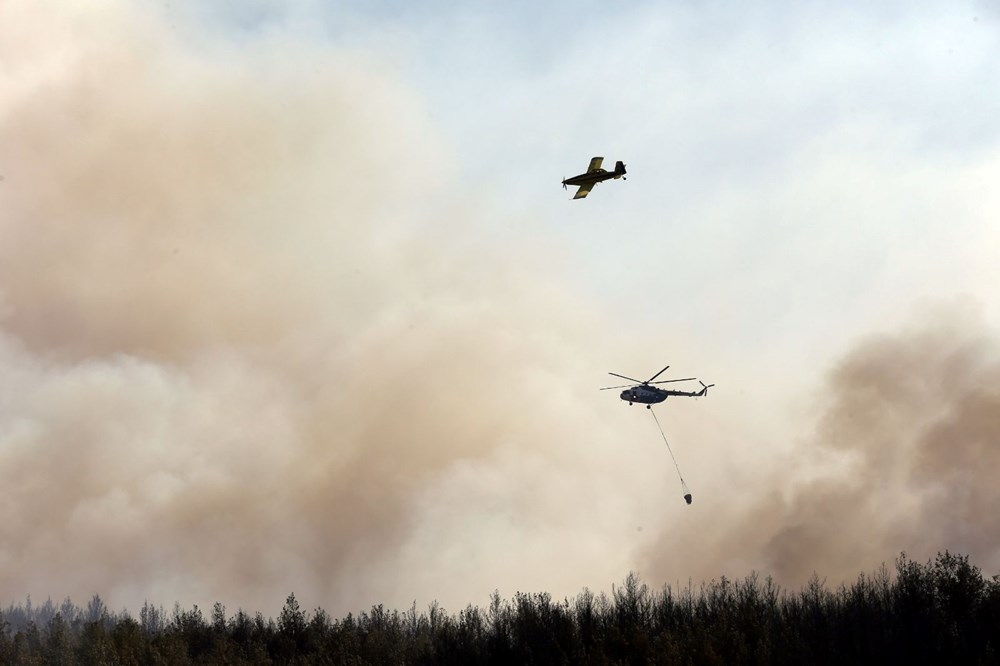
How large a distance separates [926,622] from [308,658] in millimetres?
50969

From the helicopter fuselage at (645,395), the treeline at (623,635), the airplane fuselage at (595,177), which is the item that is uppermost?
the airplane fuselage at (595,177)

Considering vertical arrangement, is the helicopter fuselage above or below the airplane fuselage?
below

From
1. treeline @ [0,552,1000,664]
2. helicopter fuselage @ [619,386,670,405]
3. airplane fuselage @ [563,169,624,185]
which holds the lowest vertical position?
treeline @ [0,552,1000,664]

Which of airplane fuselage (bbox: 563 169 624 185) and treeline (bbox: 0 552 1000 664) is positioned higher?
airplane fuselage (bbox: 563 169 624 185)

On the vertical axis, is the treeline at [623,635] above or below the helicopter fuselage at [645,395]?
below

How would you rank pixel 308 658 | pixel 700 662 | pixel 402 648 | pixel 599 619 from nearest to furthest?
pixel 700 662 < pixel 308 658 < pixel 402 648 < pixel 599 619

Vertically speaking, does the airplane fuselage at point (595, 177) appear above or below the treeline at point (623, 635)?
above

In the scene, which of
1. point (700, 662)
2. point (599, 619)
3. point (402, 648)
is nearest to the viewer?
point (700, 662)

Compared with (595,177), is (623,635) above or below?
below

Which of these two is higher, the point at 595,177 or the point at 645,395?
the point at 595,177

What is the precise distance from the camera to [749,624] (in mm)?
87125

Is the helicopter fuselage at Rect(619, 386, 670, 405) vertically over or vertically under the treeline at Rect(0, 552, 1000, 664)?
over

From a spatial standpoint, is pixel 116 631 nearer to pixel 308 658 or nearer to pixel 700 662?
pixel 308 658

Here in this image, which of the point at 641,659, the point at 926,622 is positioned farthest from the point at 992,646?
the point at 641,659
